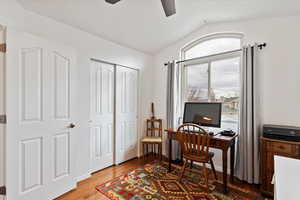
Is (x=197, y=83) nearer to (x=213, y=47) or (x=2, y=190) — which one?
(x=213, y=47)

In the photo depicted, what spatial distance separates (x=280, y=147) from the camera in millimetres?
1875

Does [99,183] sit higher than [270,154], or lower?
lower

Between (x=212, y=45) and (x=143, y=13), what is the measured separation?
4.96 feet

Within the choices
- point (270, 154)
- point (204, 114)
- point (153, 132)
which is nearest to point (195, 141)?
point (204, 114)

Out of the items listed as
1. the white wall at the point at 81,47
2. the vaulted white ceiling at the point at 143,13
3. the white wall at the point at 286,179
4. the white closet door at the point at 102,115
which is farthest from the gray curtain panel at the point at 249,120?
the white closet door at the point at 102,115

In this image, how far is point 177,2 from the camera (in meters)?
2.12

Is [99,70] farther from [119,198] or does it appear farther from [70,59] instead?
[119,198]

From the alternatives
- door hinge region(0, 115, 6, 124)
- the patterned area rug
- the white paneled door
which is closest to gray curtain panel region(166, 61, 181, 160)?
the patterned area rug

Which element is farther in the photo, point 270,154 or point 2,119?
point 270,154

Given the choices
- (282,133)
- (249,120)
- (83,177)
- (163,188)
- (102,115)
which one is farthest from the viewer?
(102,115)

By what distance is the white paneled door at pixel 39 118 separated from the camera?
1.58 meters

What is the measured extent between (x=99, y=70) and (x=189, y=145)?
1975 millimetres

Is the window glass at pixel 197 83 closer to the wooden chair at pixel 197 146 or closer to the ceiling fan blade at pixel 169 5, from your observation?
the wooden chair at pixel 197 146

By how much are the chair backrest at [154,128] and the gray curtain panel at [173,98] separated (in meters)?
0.33
